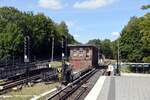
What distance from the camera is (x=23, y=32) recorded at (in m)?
110

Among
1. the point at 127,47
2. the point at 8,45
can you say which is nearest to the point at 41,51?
the point at 8,45

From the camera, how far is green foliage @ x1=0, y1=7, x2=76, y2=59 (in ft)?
308

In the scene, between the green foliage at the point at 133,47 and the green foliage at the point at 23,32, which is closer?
the green foliage at the point at 133,47

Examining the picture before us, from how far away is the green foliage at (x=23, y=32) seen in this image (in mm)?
93875

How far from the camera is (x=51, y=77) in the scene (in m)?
47.4

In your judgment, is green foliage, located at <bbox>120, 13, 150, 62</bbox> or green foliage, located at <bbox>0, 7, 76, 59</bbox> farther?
green foliage, located at <bbox>0, 7, 76, 59</bbox>

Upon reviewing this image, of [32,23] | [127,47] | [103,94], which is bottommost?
[103,94]

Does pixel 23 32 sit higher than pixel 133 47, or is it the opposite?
pixel 23 32

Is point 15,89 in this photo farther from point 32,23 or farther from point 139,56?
point 32,23

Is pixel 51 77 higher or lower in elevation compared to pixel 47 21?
lower

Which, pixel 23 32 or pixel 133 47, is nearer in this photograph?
pixel 133 47

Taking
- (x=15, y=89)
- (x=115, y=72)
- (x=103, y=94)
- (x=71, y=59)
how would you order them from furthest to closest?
(x=71, y=59) → (x=115, y=72) → (x=15, y=89) → (x=103, y=94)

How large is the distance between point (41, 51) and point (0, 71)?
66277mm

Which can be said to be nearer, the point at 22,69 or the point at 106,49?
the point at 22,69
